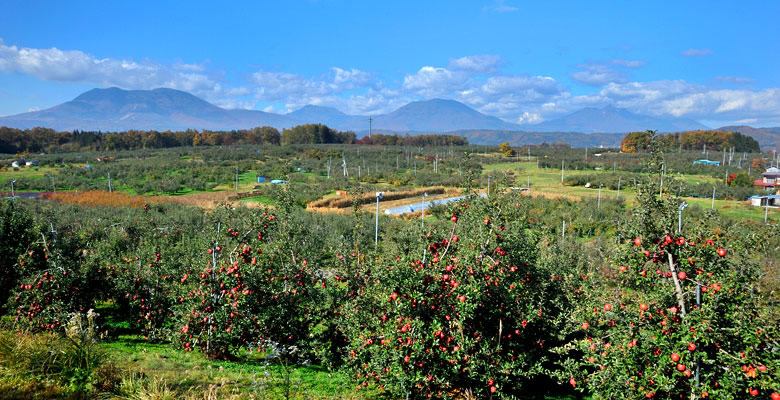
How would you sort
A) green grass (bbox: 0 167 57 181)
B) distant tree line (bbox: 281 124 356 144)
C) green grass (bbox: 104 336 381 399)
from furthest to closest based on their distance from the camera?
distant tree line (bbox: 281 124 356 144), green grass (bbox: 0 167 57 181), green grass (bbox: 104 336 381 399)

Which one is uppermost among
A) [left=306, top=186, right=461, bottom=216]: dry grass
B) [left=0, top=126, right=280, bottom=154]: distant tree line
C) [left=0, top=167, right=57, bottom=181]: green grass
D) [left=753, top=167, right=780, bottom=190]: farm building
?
[left=0, top=126, right=280, bottom=154]: distant tree line

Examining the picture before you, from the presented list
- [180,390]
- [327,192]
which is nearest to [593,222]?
[327,192]

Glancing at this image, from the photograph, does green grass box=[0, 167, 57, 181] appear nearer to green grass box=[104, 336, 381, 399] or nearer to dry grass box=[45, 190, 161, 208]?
dry grass box=[45, 190, 161, 208]

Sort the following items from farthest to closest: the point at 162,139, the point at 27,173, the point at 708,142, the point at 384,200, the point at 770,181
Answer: the point at 162,139 → the point at 708,142 → the point at 27,173 → the point at 770,181 → the point at 384,200

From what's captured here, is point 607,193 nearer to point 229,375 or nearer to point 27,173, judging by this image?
point 229,375

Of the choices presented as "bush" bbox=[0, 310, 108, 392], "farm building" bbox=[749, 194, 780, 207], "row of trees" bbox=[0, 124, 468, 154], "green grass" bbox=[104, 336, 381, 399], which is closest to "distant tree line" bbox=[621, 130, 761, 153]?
"row of trees" bbox=[0, 124, 468, 154]

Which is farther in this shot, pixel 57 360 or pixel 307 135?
pixel 307 135

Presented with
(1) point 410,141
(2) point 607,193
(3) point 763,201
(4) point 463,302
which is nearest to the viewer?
(4) point 463,302

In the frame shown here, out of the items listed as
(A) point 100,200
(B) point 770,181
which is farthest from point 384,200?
(B) point 770,181

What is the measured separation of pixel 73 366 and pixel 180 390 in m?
1.77

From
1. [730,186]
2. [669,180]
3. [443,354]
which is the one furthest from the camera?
[730,186]

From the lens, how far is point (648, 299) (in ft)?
18.9

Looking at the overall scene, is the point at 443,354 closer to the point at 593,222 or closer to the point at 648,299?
the point at 648,299

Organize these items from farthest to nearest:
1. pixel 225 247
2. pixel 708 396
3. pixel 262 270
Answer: pixel 225 247 → pixel 262 270 → pixel 708 396
